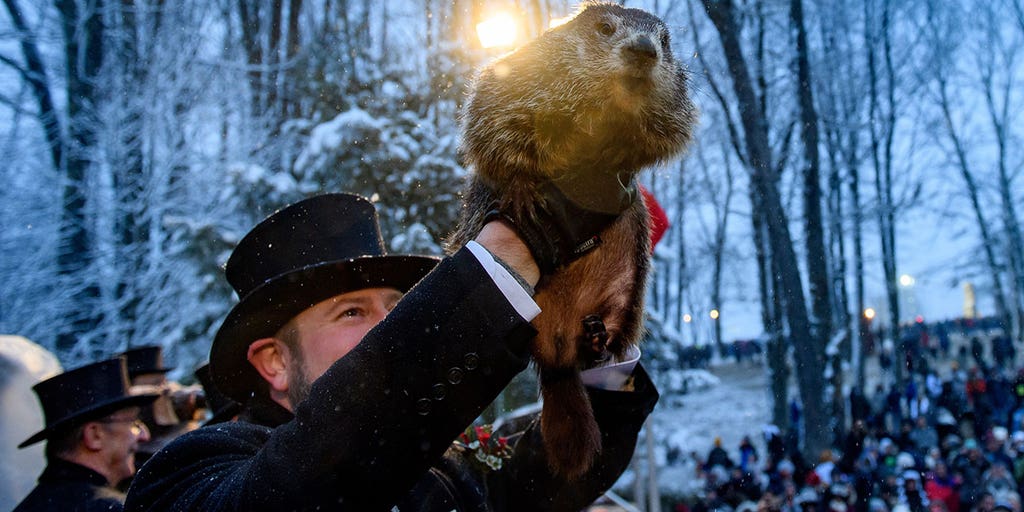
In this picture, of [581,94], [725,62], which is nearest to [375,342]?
[581,94]

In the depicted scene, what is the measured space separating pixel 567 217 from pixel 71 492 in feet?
10.5

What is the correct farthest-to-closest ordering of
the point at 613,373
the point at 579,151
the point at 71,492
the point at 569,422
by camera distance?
the point at 71,492, the point at 613,373, the point at 569,422, the point at 579,151

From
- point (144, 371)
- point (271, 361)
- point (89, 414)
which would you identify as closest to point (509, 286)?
point (271, 361)

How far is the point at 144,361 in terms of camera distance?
5.08 meters

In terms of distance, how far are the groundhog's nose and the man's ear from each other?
1.32m

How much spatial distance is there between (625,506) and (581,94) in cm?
537

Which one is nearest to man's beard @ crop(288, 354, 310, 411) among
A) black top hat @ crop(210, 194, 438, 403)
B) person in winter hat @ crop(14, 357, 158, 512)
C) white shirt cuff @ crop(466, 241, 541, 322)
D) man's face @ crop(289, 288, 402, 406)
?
man's face @ crop(289, 288, 402, 406)

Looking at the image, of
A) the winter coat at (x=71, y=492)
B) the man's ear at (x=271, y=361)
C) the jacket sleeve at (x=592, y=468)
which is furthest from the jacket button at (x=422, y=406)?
the winter coat at (x=71, y=492)

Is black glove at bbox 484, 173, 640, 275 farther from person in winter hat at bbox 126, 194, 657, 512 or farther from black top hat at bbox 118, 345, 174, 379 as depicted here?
black top hat at bbox 118, 345, 174, 379

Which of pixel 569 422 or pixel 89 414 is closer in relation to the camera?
pixel 569 422

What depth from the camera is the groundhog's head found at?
1396mm

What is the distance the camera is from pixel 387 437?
107 cm

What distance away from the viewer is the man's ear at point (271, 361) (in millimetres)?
2084

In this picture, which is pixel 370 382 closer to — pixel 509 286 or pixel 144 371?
pixel 509 286
